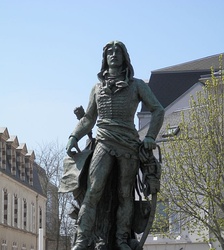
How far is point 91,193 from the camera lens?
10664mm

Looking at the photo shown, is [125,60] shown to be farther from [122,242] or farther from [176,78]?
[176,78]

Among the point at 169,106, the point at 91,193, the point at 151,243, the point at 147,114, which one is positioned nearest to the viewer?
the point at 91,193

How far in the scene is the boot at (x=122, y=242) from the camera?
1061 centimetres

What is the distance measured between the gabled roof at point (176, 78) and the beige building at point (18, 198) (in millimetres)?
11748

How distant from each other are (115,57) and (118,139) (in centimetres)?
115

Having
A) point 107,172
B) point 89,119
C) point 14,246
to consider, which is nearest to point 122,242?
point 107,172

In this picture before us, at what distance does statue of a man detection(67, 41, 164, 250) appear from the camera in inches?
420

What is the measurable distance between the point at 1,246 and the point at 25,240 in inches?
403

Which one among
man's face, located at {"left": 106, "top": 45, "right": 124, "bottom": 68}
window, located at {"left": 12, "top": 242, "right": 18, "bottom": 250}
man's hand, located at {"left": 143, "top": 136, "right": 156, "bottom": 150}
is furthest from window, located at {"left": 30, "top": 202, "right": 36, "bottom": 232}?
man's hand, located at {"left": 143, "top": 136, "right": 156, "bottom": 150}

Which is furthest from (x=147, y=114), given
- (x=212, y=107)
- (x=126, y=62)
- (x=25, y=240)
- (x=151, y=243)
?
(x=126, y=62)

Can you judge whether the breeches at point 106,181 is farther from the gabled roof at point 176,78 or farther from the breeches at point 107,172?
the gabled roof at point 176,78

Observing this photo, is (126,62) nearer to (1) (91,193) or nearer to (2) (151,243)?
(1) (91,193)

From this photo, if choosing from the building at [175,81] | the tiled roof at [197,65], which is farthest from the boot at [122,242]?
the tiled roof at [197,65]

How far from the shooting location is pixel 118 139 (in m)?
10.8
